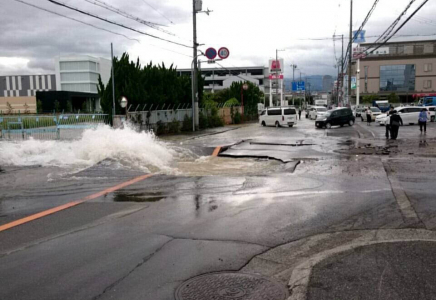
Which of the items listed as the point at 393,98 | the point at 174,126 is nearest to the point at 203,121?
the point at 174,126

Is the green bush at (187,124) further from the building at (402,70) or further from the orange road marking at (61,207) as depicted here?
the building at (402,70)

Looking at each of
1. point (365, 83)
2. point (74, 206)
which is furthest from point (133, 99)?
point (365, 83)

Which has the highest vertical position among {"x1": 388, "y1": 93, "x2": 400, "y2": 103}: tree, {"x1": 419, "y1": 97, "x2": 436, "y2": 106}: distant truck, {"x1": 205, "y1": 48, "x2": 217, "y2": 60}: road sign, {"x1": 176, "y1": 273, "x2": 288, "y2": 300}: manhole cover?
{"x1": 205, "y1": 48, "x2": 217, "y2": 60}: road sign

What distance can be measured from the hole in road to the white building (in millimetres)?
103855

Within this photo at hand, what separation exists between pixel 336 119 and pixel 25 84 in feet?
329

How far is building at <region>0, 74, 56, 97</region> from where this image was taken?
367ft

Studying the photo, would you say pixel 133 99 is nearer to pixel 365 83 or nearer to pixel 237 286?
pixel 237 286

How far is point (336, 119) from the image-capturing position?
120 ft

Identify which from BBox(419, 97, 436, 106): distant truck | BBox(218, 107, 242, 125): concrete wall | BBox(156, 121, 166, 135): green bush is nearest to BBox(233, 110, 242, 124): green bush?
BBox(218, 107, 242, 125): concrete wall

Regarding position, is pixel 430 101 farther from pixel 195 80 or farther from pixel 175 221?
pixel 175 221

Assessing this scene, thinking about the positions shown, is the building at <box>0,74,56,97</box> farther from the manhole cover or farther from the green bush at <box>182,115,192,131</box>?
the manhole cover

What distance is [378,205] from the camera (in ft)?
24.3

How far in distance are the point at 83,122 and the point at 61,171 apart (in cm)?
1109

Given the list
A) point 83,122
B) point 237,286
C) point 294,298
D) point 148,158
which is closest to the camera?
point 294,298
